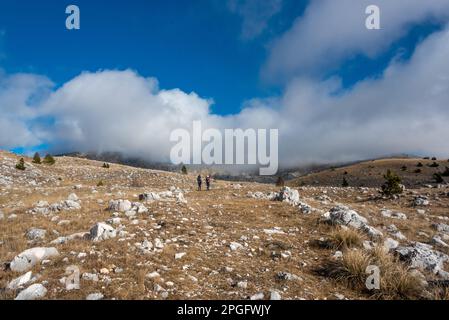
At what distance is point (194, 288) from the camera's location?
6586mm

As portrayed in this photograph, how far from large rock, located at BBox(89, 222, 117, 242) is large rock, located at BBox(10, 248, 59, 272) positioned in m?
1.30

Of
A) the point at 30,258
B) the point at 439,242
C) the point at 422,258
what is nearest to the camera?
the point at 30,258

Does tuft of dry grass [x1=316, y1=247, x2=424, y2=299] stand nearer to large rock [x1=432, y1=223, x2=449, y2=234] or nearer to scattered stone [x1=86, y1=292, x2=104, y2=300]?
scattered stone [x1=86, y1=292, x2=104, y2=300]

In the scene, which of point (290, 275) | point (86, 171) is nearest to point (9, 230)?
point (290, 275)

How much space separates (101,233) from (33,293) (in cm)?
362

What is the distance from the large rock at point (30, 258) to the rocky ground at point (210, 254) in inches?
1.0

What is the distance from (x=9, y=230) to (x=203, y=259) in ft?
26.5

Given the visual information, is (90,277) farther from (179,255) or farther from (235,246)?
(235,246)

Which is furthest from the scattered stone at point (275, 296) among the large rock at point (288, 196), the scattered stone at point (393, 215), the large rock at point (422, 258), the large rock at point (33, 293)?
the scattered stone at point (393, 215)

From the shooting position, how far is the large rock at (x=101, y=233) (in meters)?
9.36

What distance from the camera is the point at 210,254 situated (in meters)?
8.73

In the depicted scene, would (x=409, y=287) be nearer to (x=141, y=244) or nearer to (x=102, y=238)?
(x=141, y=244)

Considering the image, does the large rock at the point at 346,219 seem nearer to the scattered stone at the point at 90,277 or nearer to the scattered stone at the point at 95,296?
the scattered stone at the point at 90,277

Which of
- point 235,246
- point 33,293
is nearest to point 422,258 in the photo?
point 235,246
